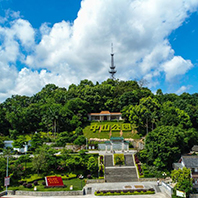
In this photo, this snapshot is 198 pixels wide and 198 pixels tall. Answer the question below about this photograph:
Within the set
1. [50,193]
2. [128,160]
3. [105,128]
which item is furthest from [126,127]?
[50,193]

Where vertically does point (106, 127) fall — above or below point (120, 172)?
above

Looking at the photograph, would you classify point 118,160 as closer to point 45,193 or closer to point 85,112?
point 45,193

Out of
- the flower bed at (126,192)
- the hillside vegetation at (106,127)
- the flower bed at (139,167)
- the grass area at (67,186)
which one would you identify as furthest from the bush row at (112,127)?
the flower bed at (126,192)

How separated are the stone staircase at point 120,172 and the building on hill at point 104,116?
96.4 ft

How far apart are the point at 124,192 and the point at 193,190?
9135 mm

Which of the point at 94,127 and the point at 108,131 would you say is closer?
the point at 108,131

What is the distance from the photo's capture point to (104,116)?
6694cm

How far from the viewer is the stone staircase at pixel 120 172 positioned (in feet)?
101

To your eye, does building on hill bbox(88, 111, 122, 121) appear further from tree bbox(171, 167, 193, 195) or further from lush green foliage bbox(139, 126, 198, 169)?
tree bbox(171, 167, 193, 195)

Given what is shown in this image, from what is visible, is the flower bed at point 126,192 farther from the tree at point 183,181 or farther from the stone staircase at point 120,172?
the stone staircase at point 120,172

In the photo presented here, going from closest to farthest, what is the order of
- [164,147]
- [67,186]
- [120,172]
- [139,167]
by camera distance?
1. [67,186]
2. [120,172]
3. [164,147]
4. [139,167]

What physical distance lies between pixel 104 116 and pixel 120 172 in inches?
1382

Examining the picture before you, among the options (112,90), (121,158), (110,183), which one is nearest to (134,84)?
(112,90)

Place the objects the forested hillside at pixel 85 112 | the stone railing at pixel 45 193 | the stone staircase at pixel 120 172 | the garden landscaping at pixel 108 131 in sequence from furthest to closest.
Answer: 1. the garden landscaping at pixel 108 131
2. the forested hillside at pixel 85 112
3. the stone staircase at pixel 120 172
4. the stone railing at pixel 45 193
